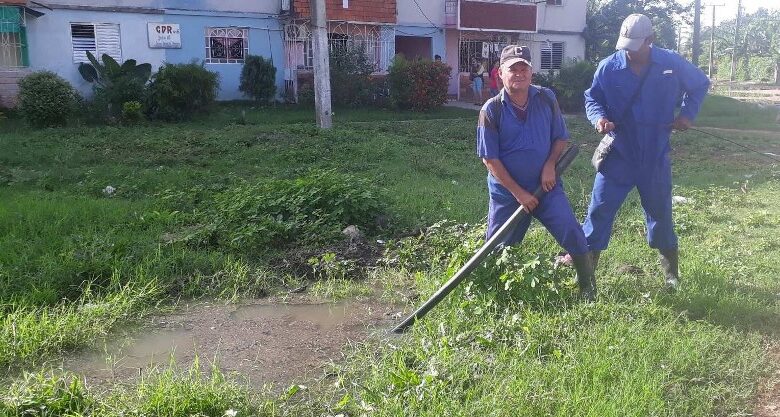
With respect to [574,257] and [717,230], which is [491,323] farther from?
[717,230]

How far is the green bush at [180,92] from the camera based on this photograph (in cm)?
1593

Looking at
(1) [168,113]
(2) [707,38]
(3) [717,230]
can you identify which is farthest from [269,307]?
(2) [707,38]

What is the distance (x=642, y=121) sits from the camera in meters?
4.68

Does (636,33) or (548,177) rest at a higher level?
(636,33)

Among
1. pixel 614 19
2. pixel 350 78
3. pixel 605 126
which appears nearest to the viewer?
pixel 605 126

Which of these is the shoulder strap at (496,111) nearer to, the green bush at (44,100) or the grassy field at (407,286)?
the grassy field at (407,286)

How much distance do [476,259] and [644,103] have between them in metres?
1.60

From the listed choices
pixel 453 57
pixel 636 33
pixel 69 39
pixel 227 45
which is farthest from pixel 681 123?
pixel 453 57

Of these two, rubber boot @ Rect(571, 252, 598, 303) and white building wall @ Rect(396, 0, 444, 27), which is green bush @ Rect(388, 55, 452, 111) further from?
rubber boot @ Rect(571, 252, 598, 303)

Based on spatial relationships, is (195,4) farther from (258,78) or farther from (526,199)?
(526,199)

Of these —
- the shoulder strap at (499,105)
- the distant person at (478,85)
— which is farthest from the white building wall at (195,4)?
the shoulder strap at (499,105)

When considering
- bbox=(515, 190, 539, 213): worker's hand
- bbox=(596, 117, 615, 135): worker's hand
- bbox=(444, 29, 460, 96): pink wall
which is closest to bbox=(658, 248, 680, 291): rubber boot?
bbox=(596, 117, 615, 135): worker's hand

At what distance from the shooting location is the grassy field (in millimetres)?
3287

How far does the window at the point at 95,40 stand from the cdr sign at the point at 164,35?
2.83 feet
